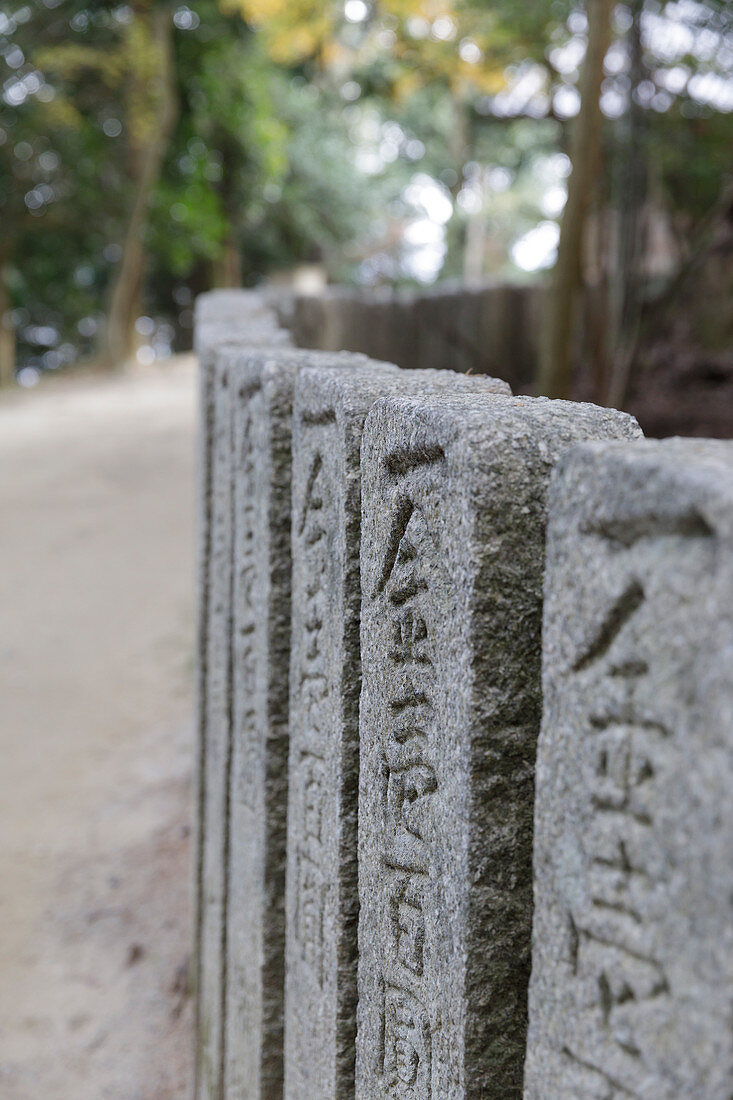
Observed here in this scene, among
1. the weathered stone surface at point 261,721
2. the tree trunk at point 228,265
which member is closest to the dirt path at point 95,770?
the weathered stone surface at point 261,721

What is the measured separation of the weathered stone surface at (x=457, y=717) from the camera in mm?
1053

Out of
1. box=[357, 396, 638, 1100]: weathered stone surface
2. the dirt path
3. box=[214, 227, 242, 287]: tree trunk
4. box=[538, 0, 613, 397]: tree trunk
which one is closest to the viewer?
box=[357, 396, 638, 1100]: weathered stone surface

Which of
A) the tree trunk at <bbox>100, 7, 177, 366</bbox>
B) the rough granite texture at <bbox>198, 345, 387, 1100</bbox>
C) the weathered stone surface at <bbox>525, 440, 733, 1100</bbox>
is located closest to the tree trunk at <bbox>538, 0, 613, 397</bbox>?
the rough granite texture at <bbox>198, 345, 387, 1100</bbox>

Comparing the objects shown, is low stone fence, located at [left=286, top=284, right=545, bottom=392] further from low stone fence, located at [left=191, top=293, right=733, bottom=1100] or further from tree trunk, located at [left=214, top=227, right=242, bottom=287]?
tree trunk, located at [left=214, top=227, right=242, bottom=287]

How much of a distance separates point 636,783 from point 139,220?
13.1 m

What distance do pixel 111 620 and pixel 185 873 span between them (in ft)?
8.07

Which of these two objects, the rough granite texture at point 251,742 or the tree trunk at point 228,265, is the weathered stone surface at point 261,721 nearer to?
the rough granite texture at point 251,742

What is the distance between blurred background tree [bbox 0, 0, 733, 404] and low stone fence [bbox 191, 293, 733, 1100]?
3.95 metres

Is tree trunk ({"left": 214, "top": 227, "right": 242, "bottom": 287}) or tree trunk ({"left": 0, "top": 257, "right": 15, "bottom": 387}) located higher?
tree trunk ({"left": 214, "top": 227, "right": 242, "bottom": 287})

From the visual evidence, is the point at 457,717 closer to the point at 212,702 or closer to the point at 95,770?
the point at 212,702

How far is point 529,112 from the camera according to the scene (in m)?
10.6

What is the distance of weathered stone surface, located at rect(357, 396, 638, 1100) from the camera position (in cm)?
105

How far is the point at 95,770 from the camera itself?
4.77 meters

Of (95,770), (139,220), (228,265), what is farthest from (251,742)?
(228,265)
